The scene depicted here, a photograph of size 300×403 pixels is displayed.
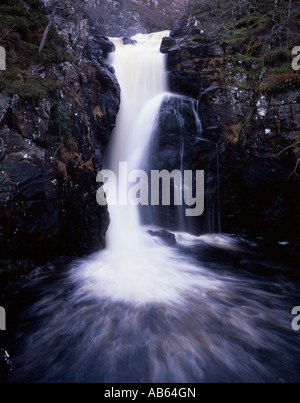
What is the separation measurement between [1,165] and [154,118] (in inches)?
281

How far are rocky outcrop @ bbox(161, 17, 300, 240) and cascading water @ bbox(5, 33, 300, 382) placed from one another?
7.95 ft

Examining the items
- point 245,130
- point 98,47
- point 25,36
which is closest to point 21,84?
point 25,36

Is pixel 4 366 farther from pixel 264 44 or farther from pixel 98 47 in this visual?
pixel 264 44

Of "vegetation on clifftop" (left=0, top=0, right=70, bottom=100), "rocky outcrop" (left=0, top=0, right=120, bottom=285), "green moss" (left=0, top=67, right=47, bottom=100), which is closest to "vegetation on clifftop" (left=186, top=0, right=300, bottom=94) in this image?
"rocky outcrop" (left=0, top=0, right=120, bottom=285)

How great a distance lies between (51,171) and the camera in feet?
17.0

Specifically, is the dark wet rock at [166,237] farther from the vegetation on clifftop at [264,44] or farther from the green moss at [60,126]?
the vegetation on clifftop at [264,44]

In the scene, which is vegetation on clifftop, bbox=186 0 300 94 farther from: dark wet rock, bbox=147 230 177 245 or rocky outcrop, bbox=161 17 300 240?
dark wet rock, bbox=147 230 177 245

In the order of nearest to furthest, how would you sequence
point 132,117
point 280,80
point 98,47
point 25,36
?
point 25,36 < point 280,80 < point 132,117 < point 98,47

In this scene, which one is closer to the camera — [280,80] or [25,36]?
[25,36]

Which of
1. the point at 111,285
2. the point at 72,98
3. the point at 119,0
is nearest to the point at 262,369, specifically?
the point at 111,285

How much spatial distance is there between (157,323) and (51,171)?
4.14 m

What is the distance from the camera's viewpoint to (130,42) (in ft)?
49.6

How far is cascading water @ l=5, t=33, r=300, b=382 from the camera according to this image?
2832mm

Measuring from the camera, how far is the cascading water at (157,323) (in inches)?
111
